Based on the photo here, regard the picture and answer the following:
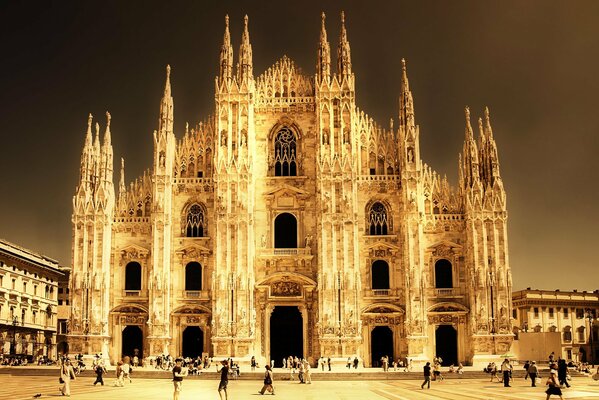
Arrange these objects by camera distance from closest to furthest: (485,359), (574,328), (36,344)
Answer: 1. (485,359)
2. (36,344)
3. (574,328)

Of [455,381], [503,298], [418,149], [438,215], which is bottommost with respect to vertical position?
[455,381]

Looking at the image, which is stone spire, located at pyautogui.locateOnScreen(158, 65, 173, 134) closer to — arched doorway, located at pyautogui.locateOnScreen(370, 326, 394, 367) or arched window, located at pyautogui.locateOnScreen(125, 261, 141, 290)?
arched window, located at pyautogui.locateOnScreen(125, 261, 141, 290)

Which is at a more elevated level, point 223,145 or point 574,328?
point 223,145

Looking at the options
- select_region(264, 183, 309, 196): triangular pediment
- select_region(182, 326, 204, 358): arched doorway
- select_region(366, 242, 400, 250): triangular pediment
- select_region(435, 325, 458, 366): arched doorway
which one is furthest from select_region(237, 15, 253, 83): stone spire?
select_region(435, 325, 458, 366): arched doorway

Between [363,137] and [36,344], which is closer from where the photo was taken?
[363,137]

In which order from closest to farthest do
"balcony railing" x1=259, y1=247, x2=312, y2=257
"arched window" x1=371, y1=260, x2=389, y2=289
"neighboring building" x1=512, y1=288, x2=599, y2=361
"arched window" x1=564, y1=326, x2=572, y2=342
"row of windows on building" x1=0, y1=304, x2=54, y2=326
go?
"balcony railing" x1=259, y1=247, x2=312, y2=257, "arched window" x1=371, y1=260, x2=389, y2=289, "row of windows on building" x1=0, y1=304, x2=54, y2=326, "neighboring building" x1=512, y1=288, x2=599, y2=361, "arched window" x1=564, y1=326, x2=572, y2=342

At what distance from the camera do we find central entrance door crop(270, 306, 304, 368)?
52.3 m

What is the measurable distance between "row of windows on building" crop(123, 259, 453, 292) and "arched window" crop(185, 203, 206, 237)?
205 centimetres

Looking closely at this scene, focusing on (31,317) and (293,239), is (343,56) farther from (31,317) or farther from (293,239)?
(31,317)

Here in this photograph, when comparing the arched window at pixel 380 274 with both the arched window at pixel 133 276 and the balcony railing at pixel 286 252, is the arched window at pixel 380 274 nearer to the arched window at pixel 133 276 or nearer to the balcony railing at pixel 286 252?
the balcony railing at pixel 286 252

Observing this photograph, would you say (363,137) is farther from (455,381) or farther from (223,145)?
(455,381)

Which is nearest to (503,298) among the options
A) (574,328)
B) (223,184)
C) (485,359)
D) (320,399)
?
(485,359)

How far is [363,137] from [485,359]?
1650 centimetres

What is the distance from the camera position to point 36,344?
70.7 m
